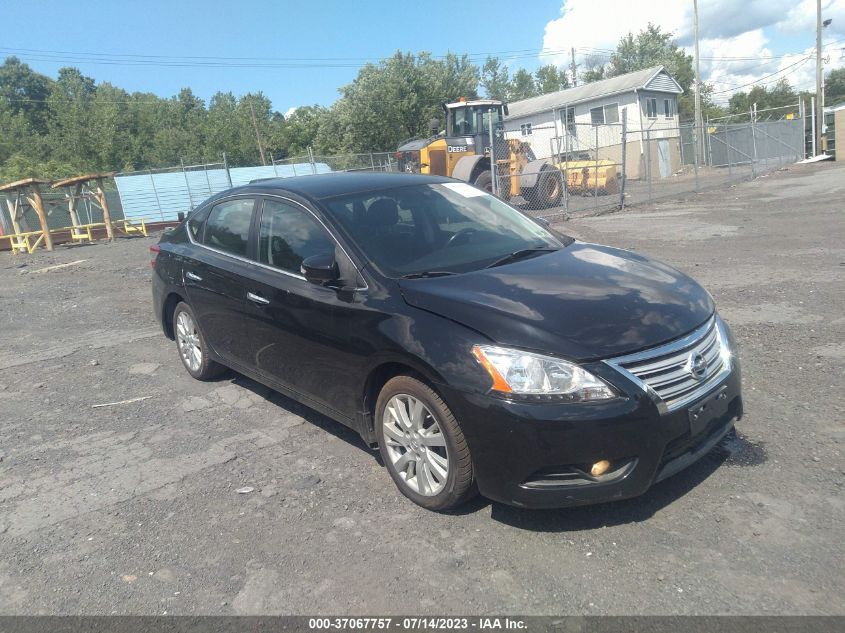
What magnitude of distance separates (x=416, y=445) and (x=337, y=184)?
6.70ft

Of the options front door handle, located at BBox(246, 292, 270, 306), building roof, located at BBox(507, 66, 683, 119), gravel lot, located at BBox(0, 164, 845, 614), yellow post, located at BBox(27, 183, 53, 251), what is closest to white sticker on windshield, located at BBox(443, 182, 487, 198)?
front door handle, located at BBox(246, 292, 270, 306)

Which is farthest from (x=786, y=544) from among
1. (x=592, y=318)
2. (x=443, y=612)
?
(x=443, y=612)

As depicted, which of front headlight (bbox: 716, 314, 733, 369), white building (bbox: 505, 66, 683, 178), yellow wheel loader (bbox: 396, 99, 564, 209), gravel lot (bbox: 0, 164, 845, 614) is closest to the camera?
gravel lot (bbox: 0, 164, 845, 614)

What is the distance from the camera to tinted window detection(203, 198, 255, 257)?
493 cm

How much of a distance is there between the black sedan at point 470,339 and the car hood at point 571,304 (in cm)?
1

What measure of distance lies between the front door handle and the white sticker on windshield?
5.02 feet

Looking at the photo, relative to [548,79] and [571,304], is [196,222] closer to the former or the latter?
[571,304]

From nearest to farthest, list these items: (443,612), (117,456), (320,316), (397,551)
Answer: (443,612), (397,551), (320,316), (117,456)

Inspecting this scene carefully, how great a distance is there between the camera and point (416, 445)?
348 centimetres

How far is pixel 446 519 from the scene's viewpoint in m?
3.44

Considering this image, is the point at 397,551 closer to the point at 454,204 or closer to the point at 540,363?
the point at 540,363

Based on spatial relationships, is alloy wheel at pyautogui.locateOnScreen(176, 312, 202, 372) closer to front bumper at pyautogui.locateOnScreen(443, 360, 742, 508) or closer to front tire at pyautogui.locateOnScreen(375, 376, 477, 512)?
front tire at pyautogui.locateOnScreen(375, 376, 477, 512)

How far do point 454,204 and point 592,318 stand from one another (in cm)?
177

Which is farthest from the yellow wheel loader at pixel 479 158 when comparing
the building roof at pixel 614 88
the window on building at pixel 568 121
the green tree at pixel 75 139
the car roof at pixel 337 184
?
the green tree at pixel 75 139
